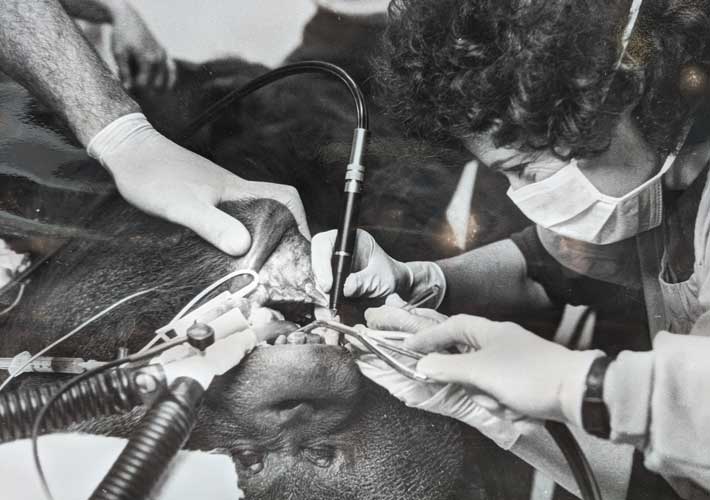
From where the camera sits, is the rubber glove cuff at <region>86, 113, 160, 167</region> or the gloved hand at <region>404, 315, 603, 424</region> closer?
the gloved hand at <region>404, 315, 603, 424</region>

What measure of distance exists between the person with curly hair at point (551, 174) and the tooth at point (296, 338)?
0.11 meters

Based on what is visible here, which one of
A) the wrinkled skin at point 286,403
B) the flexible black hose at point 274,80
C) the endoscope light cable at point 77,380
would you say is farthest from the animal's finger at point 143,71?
the endoscope light cable at point 77,380

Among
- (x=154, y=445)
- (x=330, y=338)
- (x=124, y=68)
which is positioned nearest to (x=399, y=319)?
(x=330, y=338)

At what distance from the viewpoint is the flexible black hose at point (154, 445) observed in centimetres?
114

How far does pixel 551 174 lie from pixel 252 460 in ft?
2.62

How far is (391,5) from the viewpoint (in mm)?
1276

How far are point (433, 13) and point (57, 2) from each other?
2.40 feet

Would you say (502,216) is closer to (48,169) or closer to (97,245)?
(97,245)

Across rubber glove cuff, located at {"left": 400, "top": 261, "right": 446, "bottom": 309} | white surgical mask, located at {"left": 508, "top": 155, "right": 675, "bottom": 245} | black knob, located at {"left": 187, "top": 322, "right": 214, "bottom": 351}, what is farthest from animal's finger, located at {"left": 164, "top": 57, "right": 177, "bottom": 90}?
white surgical mask, located at {"left": 508, "top": 155, "right": 675, "bottom": 245}

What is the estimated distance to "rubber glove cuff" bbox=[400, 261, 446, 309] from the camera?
4.18 feet

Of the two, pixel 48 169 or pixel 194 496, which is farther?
pixel 48 169

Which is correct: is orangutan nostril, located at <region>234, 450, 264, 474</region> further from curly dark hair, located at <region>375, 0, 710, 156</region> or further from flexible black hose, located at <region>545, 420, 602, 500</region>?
curly dark hair, located at <region>375, 0, 710, 156</region>

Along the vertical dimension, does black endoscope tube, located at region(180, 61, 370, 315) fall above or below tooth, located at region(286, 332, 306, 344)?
above

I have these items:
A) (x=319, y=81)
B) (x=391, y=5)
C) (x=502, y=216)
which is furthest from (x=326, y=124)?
(x=502, y=216)
